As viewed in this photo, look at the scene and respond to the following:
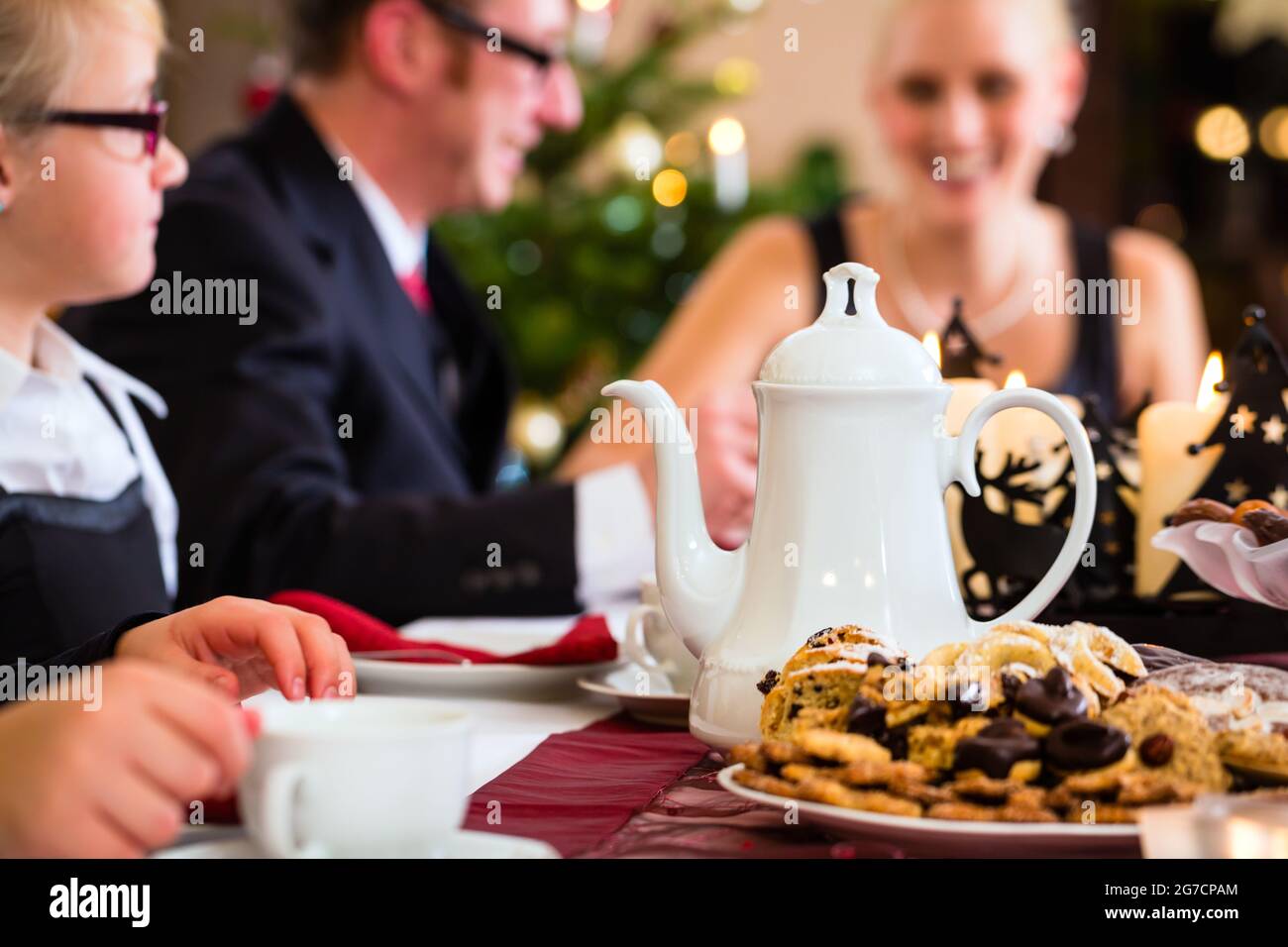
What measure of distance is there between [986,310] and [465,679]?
136 cm

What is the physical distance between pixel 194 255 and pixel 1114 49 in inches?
121

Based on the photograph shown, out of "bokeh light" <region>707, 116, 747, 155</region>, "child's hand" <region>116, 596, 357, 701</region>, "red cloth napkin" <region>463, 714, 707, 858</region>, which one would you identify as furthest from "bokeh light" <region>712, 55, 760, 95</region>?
"child's hand" <region>116, 596, 357, 701</region>

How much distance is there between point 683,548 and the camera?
709 mm

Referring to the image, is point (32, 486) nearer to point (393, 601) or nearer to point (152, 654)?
point (152, 654)

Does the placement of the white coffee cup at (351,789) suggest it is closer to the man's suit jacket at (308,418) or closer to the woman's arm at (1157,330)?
the man's suit jacket at (308,418)

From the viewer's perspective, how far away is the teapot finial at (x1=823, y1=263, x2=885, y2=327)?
0.67 metres

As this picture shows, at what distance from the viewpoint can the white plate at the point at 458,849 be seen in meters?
0.47

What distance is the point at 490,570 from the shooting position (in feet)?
4.49

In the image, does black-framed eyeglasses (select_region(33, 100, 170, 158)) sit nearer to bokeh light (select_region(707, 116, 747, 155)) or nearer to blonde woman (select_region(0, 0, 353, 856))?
blonde woman (select_region(0, 0, 353, 856))

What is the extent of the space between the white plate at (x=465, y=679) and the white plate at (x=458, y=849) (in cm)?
39

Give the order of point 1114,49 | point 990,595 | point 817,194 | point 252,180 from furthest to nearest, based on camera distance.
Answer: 1. point 1114,49
2. point 817,194
3. point 252,180
4. point 990,595

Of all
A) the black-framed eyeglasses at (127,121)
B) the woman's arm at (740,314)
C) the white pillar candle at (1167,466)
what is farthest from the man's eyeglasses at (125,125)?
the woman's arm at (740,314)
